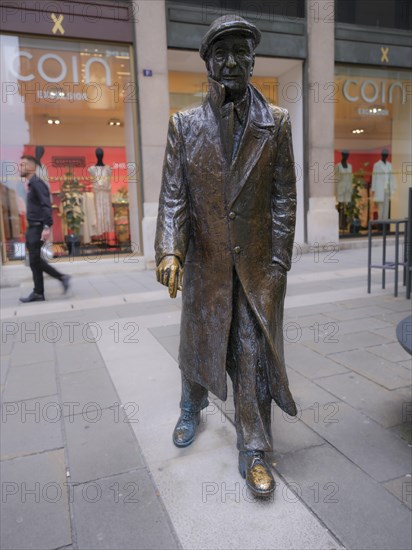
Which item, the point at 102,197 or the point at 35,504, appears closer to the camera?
the point at 35,504

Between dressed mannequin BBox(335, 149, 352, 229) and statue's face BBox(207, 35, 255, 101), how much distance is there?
10.5 m

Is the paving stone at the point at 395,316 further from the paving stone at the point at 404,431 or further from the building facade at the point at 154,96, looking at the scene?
the building facade at the point at 154,96

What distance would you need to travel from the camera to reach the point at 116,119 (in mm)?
10305

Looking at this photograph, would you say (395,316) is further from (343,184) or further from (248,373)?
(343,184)

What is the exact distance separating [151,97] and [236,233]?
26.6ft

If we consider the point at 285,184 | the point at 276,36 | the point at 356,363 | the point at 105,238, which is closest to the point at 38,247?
the point at 105,238

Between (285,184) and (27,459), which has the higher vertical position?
(285,184)

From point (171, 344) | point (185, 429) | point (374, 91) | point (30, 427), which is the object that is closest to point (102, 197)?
point (171, 344)

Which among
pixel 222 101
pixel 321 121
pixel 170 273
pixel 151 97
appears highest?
pixel 151 97

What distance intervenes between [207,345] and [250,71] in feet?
4.52

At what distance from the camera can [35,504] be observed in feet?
7.80

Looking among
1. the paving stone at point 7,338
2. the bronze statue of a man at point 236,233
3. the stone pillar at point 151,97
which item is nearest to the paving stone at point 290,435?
the bronze statue of a man at point 236,233

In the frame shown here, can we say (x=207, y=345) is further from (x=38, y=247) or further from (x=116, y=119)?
(x=116, y=119)

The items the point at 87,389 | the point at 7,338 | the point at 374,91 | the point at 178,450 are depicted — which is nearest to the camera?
the point at 178,450
